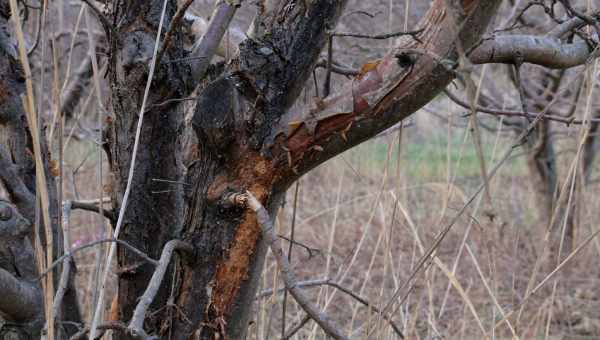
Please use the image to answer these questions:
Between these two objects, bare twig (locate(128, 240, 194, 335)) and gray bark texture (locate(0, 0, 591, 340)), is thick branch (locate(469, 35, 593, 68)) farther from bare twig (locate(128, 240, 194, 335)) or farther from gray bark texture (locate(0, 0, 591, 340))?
bare twig (locate(128, 240, 194, 335))

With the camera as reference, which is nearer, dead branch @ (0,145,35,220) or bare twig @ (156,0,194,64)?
bare twig @ (156,0,194,64)

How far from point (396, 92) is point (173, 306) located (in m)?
0.45

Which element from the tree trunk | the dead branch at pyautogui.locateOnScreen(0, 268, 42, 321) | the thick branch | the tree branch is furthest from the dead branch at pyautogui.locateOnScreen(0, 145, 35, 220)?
the thick branch

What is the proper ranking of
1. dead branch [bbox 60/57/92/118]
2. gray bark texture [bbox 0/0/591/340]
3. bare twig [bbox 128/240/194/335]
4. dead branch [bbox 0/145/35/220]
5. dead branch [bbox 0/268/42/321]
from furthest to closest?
dead branch [bbox 60/57/92/118], dead branch [bbox 0/145/35/220], dead branch [bbox 0/268/42/321], gray bark texture [bbox 0/0/591/340], bare twig [bbox 128/240/194/335]

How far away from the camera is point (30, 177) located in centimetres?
111

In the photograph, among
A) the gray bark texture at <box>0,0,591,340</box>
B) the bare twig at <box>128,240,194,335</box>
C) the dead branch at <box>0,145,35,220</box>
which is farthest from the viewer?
the dead branch at <box>0,145,35,220</box>

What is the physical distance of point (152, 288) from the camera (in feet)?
2.27

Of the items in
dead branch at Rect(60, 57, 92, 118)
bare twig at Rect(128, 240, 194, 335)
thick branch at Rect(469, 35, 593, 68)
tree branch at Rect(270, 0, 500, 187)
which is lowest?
bare twig at Rect(128, 240, 194, 335)

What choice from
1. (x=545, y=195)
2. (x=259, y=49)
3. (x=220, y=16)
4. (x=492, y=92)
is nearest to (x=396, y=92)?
(x=259, y=49)

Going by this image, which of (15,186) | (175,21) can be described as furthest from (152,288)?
(15,186)

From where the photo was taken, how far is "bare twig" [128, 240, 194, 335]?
0.64 metres

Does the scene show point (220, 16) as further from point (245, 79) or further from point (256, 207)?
point (256, 207)

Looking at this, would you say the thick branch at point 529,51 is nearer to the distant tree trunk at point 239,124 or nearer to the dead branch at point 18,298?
the distant tree trunk at point 239,124

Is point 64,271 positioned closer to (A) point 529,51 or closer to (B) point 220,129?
(B) point 220,129
